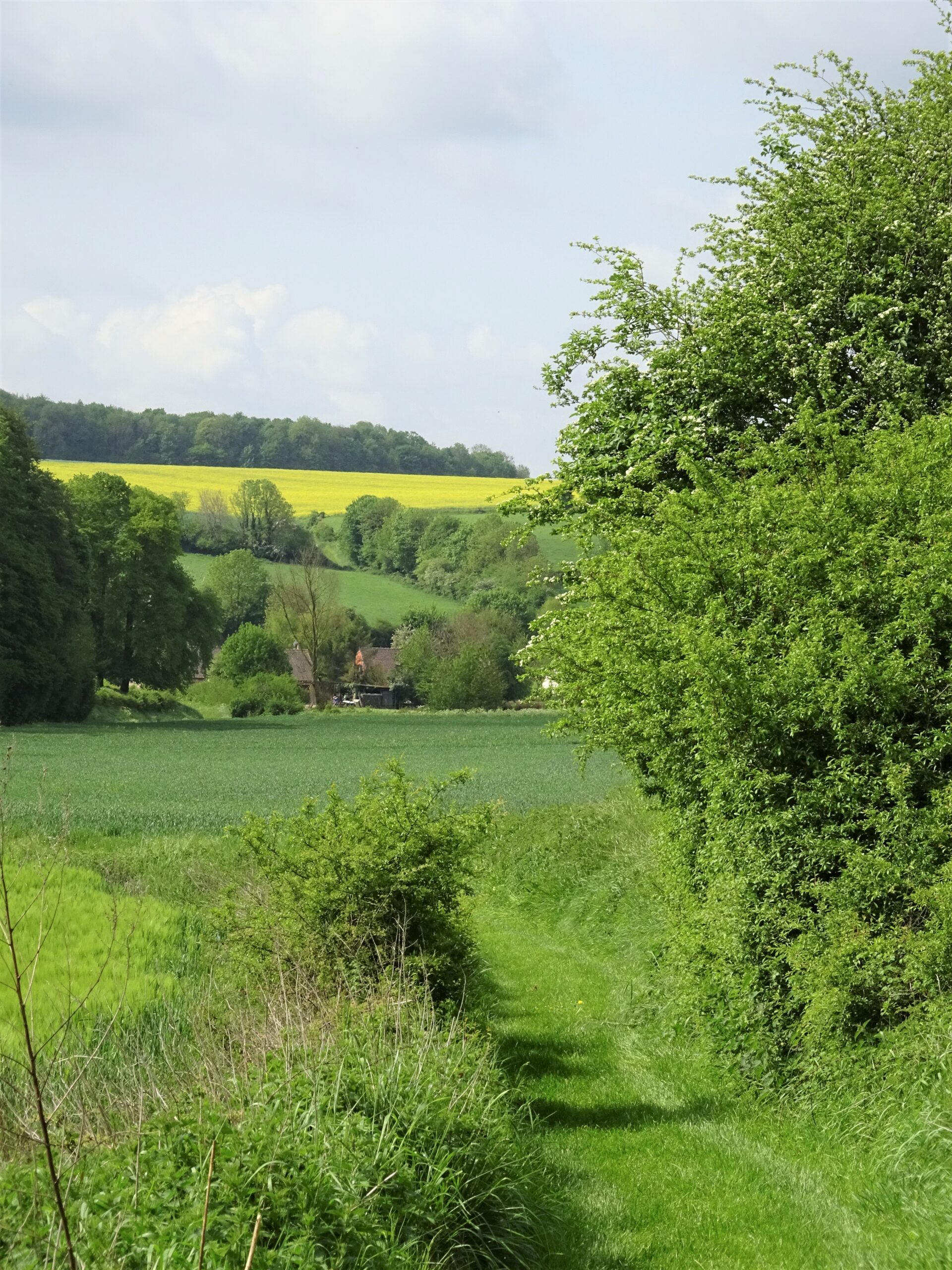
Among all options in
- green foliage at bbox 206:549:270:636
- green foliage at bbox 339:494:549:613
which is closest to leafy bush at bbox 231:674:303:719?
green foliage at bbox 206:549:270:636

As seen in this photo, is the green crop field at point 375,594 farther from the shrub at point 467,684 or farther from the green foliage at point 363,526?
the shrub at point 467,684

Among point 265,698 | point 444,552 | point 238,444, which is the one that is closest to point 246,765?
point 265,698

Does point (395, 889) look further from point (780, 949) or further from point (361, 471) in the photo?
point (361, 471)

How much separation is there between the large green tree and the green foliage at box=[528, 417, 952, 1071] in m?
62.7

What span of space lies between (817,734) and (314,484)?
133399mm

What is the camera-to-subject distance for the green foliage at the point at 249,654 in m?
86.6

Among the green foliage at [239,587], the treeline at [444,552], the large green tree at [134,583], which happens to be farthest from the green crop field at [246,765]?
the treeline at [444,552]

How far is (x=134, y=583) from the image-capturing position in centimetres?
7062

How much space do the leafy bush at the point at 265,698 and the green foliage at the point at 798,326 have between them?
63.0 meters

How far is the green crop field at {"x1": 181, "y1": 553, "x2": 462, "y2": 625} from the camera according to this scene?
359 ft

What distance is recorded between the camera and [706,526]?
10359mm

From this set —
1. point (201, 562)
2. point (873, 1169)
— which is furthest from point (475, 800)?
point (201, 562)

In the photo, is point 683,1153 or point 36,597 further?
point 36,597

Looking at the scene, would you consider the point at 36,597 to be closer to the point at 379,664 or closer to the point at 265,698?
the point at 265,698
